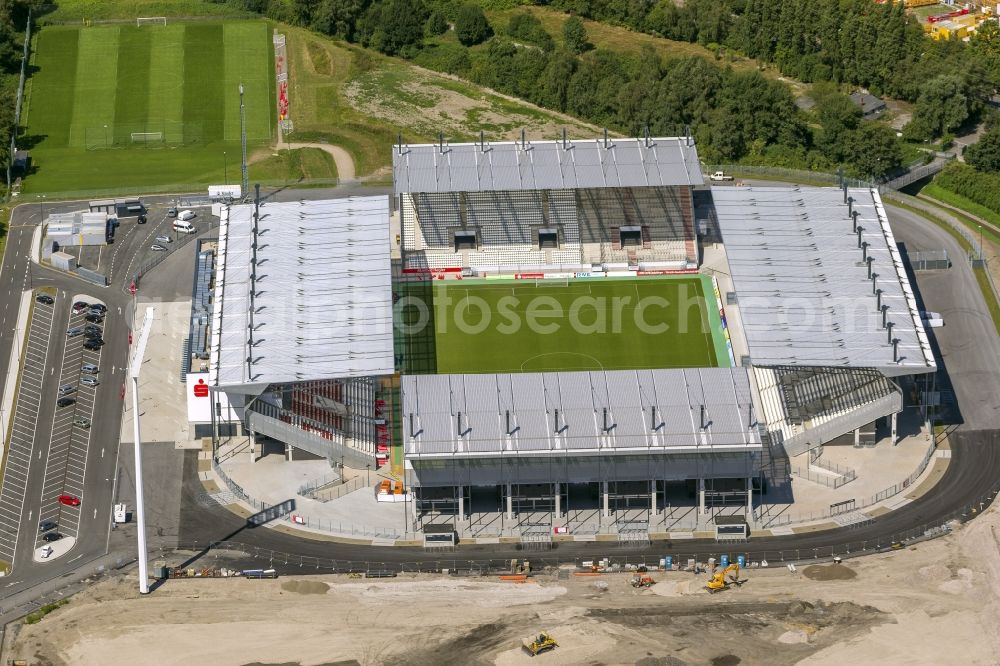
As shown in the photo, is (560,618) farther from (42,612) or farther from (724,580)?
(42,612)

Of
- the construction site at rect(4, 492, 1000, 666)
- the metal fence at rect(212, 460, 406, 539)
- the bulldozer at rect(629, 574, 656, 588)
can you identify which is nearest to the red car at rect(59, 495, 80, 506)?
the construction site at rect(4, 492, 1000, 666)

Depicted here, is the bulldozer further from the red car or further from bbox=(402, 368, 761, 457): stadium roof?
the red car

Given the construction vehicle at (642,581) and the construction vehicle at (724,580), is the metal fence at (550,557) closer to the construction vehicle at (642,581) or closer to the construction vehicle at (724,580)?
the construction vehicle at (642,581)

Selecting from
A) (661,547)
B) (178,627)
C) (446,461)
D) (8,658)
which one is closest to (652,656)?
(661,547)

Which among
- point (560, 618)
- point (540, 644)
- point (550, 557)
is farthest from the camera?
point (550, 557)

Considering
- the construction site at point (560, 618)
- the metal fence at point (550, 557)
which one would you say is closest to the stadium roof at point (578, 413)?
the metal fence at point (550, 557)

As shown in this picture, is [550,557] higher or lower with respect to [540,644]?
higher

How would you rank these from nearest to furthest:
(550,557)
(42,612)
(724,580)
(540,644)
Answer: (540,644) → (42,612) → (724,580) → (550,557)

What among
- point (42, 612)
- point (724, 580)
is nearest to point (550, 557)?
point (724, 580)

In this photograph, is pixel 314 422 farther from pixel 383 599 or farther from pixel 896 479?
pixel 896 479
